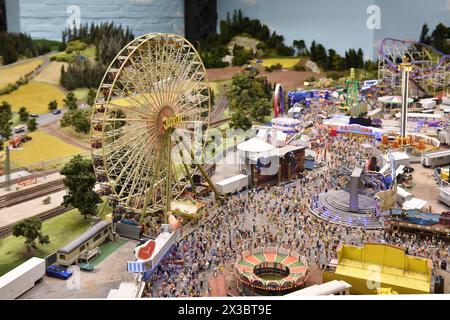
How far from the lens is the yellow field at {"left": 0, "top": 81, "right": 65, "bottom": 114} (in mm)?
43469

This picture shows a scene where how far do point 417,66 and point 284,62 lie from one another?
55.5 feet

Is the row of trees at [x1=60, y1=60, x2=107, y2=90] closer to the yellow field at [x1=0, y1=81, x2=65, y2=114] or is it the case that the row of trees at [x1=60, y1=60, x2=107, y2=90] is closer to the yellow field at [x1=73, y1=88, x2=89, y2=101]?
the yellow field at [x1=73, y1=88, x2=89, y2=101]

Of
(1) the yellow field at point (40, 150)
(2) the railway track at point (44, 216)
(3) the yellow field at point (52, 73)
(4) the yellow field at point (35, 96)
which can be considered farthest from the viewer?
(3) the yellow field at point (52, 73)

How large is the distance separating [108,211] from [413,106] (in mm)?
38164

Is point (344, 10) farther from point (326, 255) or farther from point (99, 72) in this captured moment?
point (326, 255)

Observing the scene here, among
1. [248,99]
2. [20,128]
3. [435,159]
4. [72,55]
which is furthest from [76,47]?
[435,159]

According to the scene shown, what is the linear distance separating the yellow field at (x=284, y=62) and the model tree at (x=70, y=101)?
31.1 m

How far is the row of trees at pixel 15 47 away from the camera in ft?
142

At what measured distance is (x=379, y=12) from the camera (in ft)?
178

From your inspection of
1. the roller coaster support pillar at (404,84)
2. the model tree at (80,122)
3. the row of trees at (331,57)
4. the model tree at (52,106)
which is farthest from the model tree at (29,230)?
the row of trees at (331,57)

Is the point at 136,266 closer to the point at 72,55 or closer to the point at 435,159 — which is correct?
the point at 435,159

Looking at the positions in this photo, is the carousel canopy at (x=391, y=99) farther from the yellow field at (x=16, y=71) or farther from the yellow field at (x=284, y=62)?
the yellow field at (x=16, y=71)

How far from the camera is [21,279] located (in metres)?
20.6
